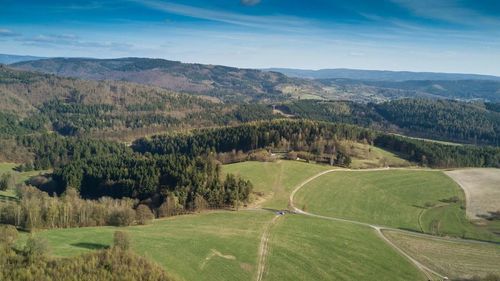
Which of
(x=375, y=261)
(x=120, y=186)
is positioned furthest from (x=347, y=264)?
(x=120, y=186)

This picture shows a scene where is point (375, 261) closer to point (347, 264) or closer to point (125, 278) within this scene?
point (347, 264)

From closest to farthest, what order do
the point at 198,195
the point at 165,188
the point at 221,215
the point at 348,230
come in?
the point at 348,230 → the point at 221,215 → the point at 198,195 → the point at 165,188

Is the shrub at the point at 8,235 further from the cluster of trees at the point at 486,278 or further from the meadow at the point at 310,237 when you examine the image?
the cluster of trees at the point at 486,278

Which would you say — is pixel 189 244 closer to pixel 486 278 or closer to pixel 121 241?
pixel 121 241

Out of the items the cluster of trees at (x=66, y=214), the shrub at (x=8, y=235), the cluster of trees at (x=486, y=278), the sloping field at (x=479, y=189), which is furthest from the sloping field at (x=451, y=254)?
the shrub at (x=8, y=235)

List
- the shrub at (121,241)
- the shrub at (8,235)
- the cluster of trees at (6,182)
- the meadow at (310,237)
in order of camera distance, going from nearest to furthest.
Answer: the shrub at (8,235), the shrub at (121,241), the meadow at (310,237), the cluster of trees at (6,182)

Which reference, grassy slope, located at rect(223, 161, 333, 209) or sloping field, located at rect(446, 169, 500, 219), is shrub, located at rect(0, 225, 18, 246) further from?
sloping field, located at rect(446, 169, 500, 219)
